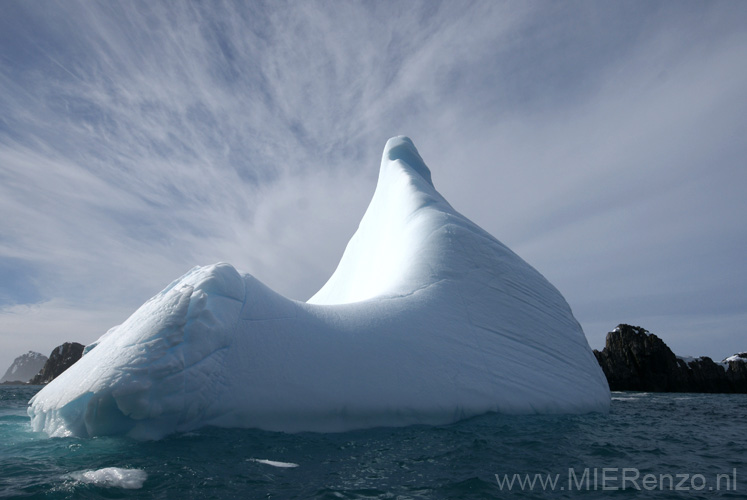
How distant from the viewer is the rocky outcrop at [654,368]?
2823 centimetres

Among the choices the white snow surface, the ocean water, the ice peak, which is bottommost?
the ocean water

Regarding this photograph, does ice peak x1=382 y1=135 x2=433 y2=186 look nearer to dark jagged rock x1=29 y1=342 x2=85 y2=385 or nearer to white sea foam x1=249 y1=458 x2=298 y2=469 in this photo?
white sea foam x1=249 y1=458 x2=298 y2=469

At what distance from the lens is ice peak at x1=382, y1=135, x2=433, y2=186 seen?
14305 millimetres

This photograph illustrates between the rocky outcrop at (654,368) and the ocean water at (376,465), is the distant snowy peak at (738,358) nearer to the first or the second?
the rocky outcrop at (654,368)

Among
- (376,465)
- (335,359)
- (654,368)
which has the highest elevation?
(335,359)

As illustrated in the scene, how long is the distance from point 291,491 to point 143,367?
1.96 meters

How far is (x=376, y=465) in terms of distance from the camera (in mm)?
3160

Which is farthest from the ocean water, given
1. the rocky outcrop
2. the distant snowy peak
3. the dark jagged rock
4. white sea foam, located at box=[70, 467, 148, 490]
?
the dark jagged rock

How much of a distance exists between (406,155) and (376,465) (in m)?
12.4

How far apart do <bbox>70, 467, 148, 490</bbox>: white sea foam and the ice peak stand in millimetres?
12396

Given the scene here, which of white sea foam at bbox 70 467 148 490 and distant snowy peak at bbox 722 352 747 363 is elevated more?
distant snowy peak at bbox 722 352 747 363

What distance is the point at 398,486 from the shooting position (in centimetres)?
273

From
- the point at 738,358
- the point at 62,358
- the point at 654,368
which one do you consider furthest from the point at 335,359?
the point at 62,358

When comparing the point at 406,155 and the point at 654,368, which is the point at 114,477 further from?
the point at 654,368
